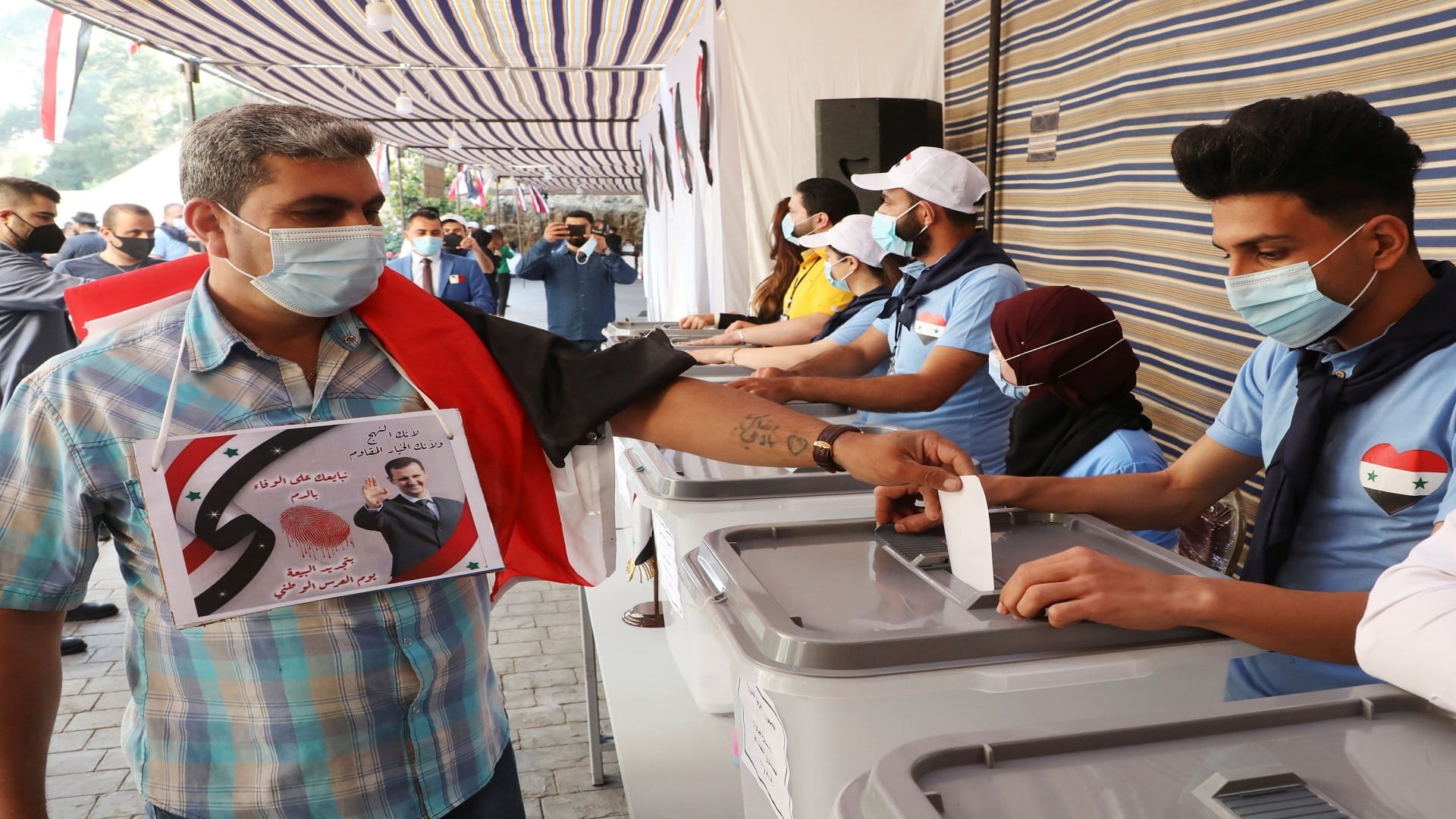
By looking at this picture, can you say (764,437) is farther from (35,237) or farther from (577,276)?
(577,276)

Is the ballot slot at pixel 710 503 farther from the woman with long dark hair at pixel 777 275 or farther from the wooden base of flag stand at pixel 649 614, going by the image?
the woman with long dark hair at pixel 777 275

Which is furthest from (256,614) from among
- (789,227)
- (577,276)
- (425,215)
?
(577,276)

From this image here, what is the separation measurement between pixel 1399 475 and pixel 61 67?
7587 millimetres

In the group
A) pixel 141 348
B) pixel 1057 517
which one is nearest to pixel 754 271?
pixel 1057 517

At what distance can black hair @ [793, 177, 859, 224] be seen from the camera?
396 cm

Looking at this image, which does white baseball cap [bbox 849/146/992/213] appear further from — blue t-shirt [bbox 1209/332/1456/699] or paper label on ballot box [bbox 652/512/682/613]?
blue t-shirt [bbox 1209/332/1456/699]

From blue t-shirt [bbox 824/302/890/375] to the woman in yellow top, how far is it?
402mm

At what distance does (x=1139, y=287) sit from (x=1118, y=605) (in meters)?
2.50

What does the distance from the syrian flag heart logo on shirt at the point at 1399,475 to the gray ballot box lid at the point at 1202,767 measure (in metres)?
0.50

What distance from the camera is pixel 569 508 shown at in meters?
1.48

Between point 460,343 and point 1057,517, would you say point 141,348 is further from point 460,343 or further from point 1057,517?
point 1057,517

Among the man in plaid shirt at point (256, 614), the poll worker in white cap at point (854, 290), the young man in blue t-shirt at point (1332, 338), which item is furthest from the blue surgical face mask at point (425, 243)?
the young man in blue t-shirt at point (1332, 338)

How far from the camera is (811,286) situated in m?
4.14

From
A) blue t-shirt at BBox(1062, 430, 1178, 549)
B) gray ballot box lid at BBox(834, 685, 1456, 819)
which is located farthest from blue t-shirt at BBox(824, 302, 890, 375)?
gray ballot box lid at BBox(834, 685, 1456, 819)
